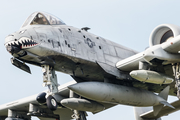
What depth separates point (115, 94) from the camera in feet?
53.6

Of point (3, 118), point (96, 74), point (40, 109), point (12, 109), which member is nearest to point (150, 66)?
point (96, 74)

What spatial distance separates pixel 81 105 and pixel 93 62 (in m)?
2.43

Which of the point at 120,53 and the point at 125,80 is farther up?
the point at 120,53

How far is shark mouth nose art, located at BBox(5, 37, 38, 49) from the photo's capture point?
1468 cm

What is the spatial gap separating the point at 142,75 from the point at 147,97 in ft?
8.57

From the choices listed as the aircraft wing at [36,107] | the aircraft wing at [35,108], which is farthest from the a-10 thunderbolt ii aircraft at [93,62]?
the aircraft wing at [36,107]

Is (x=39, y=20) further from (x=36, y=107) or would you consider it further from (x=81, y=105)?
(x=36, y=107)

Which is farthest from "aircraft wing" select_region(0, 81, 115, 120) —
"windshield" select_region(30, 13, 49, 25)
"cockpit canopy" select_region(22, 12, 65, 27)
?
"windshield" select_region(30, 13, 49, 25)

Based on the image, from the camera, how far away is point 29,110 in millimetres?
20781

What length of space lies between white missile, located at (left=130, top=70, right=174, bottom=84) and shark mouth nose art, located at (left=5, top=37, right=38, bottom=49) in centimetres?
434

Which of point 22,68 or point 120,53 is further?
point 120,53

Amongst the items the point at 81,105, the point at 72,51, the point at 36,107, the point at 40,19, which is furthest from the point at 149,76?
the point at 36,107

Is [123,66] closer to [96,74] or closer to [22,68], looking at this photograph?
[96,74]

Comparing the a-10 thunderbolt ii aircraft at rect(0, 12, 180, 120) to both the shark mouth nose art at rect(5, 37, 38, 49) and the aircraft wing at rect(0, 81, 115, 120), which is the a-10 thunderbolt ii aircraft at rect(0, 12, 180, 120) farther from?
the aircraft wing at rect(0, 81, 115, 120)
